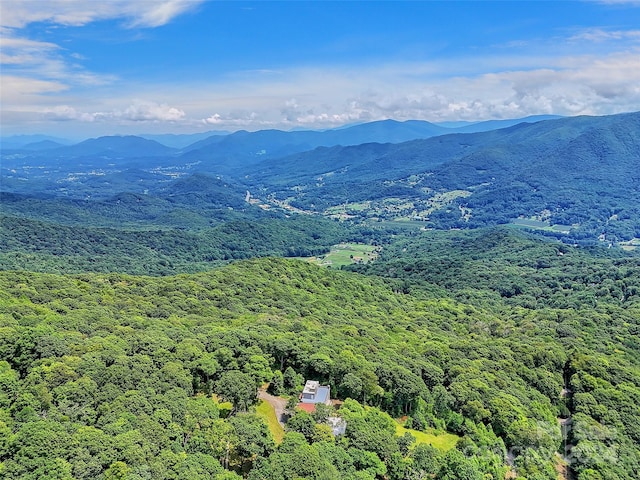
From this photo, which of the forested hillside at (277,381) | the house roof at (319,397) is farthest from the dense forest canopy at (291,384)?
the house roof at (319,397)

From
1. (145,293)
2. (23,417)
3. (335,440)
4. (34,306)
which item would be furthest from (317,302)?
(23,417)

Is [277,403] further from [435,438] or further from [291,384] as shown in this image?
[435,438]

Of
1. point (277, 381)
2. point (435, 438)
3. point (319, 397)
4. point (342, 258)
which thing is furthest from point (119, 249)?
→ point (435, 438)

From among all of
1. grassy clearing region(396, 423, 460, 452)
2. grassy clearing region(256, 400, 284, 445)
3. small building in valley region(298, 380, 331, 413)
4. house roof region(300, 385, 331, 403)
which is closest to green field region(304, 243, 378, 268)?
small building in valley region(298, 380, 331, 413)

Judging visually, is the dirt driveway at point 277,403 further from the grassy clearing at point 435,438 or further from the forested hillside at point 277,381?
the grassy clearing at point 435,438

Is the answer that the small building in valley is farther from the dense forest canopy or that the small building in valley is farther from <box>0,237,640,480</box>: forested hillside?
<box>0,237,640,480</box>: forested hillside

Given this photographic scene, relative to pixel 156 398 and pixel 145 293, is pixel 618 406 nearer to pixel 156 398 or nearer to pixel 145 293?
pixel 156 398
